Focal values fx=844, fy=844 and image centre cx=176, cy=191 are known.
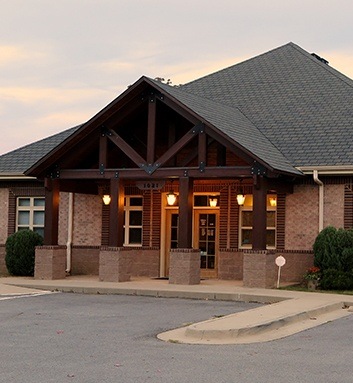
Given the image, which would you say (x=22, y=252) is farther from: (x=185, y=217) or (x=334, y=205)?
(x=334, y=205)

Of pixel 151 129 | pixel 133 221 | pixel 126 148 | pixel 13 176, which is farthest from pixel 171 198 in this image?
pixel 13 176

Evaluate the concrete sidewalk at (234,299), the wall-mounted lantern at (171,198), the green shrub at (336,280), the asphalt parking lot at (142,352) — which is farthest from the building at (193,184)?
the asphalt parking lot at (142,352)

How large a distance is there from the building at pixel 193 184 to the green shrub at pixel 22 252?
98 cm

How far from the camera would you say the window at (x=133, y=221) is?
26.0 meters

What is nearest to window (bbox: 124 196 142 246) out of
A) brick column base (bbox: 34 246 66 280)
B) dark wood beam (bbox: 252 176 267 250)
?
brick column base (bbox: 34 246 66 280)

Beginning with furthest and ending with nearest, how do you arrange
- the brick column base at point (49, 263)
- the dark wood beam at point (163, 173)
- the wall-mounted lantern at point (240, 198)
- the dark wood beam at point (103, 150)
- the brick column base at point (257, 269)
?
the wall-mounted lantern at point (240, 198) → the brick column base at point (49, 263) → the dark wood beam at point (103, 150) → the dark wood beam at point (163, 173) → the brick column base at point (257, 269)

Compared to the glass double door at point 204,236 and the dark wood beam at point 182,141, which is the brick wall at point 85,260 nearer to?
the glass double door at point 204,236

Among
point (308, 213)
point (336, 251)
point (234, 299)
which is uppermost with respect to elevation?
point (308, 213)

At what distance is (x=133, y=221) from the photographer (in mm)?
26125

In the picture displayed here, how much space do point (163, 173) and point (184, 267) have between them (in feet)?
8.57

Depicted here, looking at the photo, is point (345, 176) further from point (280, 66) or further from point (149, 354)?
point (149, 354)

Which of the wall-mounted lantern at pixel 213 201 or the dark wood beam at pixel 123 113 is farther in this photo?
the wall-mounted lantern at pixel 213 201

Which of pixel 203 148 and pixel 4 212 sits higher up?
pixel 203 148

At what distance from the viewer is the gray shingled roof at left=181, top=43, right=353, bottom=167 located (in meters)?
24.0
